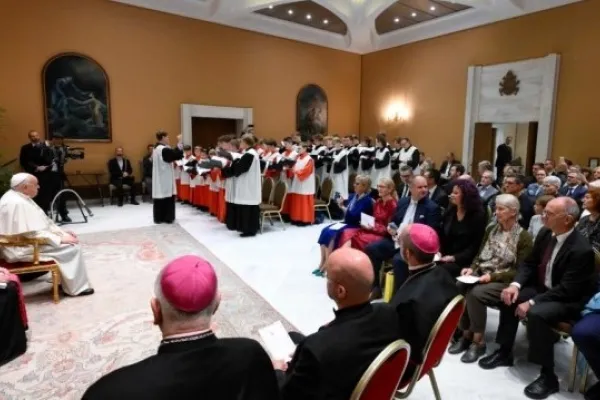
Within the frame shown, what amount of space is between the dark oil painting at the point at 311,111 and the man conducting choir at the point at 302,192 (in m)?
5.99

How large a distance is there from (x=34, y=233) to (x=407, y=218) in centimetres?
367

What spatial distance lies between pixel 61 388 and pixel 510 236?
355 cm

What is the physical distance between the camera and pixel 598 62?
349 inches

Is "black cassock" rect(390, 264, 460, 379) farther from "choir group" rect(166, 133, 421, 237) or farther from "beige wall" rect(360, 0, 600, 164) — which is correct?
"beige wall" rect(360, 0, 600, 164)

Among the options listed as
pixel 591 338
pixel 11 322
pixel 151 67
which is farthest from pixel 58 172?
pixel 591 338

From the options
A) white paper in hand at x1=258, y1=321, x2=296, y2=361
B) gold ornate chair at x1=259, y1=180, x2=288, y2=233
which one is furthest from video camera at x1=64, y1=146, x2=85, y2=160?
white paper in hand at x1=258, y1=321, x2=296, y2=361

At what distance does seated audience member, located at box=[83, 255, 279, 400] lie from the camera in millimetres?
1118

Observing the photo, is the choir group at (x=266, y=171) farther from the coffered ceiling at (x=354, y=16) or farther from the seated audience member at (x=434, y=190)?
the coffered ceiling at (x=354, y=16)

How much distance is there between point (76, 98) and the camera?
32.7 feet

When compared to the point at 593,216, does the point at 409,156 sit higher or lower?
higher

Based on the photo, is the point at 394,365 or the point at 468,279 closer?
the point at 394,365

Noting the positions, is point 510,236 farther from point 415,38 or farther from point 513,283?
point 415,38

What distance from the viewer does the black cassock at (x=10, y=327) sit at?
304cm

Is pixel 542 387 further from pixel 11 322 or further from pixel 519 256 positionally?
pixel 11 322
